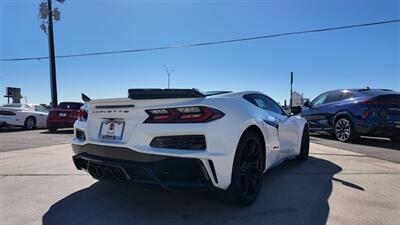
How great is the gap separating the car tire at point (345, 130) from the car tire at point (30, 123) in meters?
12.6

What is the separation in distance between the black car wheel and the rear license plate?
7468 millimetres

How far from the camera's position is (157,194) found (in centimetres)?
374

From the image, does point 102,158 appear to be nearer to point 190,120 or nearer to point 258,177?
point 190,120

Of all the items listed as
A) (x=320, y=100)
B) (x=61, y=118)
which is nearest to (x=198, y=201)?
(x=320, y=100)

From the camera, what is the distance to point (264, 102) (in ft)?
15.1

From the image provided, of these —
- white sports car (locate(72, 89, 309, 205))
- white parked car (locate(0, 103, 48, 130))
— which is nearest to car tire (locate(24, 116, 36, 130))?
white parked car (locate(0, 103, 48, 130))

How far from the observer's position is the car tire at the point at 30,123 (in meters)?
14.3

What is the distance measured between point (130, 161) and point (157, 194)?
94 cm

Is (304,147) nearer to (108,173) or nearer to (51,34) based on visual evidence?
(108,173)

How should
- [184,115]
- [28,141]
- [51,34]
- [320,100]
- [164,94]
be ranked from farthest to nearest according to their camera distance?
[51,34] < [320,100] < [28,141] < [164,94] < [184,115]

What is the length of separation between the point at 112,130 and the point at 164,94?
0.65 meters

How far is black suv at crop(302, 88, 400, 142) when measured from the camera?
8.16 meters

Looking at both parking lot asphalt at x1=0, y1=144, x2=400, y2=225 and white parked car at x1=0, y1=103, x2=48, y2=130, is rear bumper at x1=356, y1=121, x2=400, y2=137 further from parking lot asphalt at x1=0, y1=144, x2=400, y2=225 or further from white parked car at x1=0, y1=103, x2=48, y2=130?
white parked car at x1=0, y1=103, x2=48, y2=130

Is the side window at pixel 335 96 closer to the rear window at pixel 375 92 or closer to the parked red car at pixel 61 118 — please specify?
the rear window at pixel 375 92
